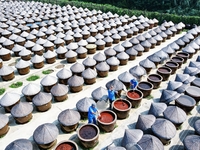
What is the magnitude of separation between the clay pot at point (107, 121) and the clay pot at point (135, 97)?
201cm

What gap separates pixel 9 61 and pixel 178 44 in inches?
731

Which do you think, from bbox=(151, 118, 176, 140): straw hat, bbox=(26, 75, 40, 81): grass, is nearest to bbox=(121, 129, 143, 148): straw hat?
bbox=(151, 118, 176, 140): straw hat

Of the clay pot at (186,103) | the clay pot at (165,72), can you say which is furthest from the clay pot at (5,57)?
the clay pot at (186,103)

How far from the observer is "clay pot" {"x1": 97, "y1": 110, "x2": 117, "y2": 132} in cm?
1037

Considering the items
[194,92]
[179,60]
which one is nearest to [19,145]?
[194,92]

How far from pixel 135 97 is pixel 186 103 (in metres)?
3.28

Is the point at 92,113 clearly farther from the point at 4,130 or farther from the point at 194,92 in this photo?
the point at 194,92

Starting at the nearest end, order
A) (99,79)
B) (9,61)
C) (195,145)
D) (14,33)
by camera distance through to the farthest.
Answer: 1. (195,145)
2. (99,79)
3. (9,61)
4. (14,33)

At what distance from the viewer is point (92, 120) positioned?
34.1ft

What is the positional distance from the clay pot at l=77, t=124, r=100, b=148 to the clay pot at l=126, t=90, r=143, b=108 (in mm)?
3535

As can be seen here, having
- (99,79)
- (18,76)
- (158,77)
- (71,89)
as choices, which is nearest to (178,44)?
(158,77)

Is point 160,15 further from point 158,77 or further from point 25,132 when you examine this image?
point 25,132

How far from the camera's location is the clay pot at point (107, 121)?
34.0 ft

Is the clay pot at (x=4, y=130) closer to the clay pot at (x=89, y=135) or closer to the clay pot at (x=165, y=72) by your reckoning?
the clay pot at (x=89, y=135)
